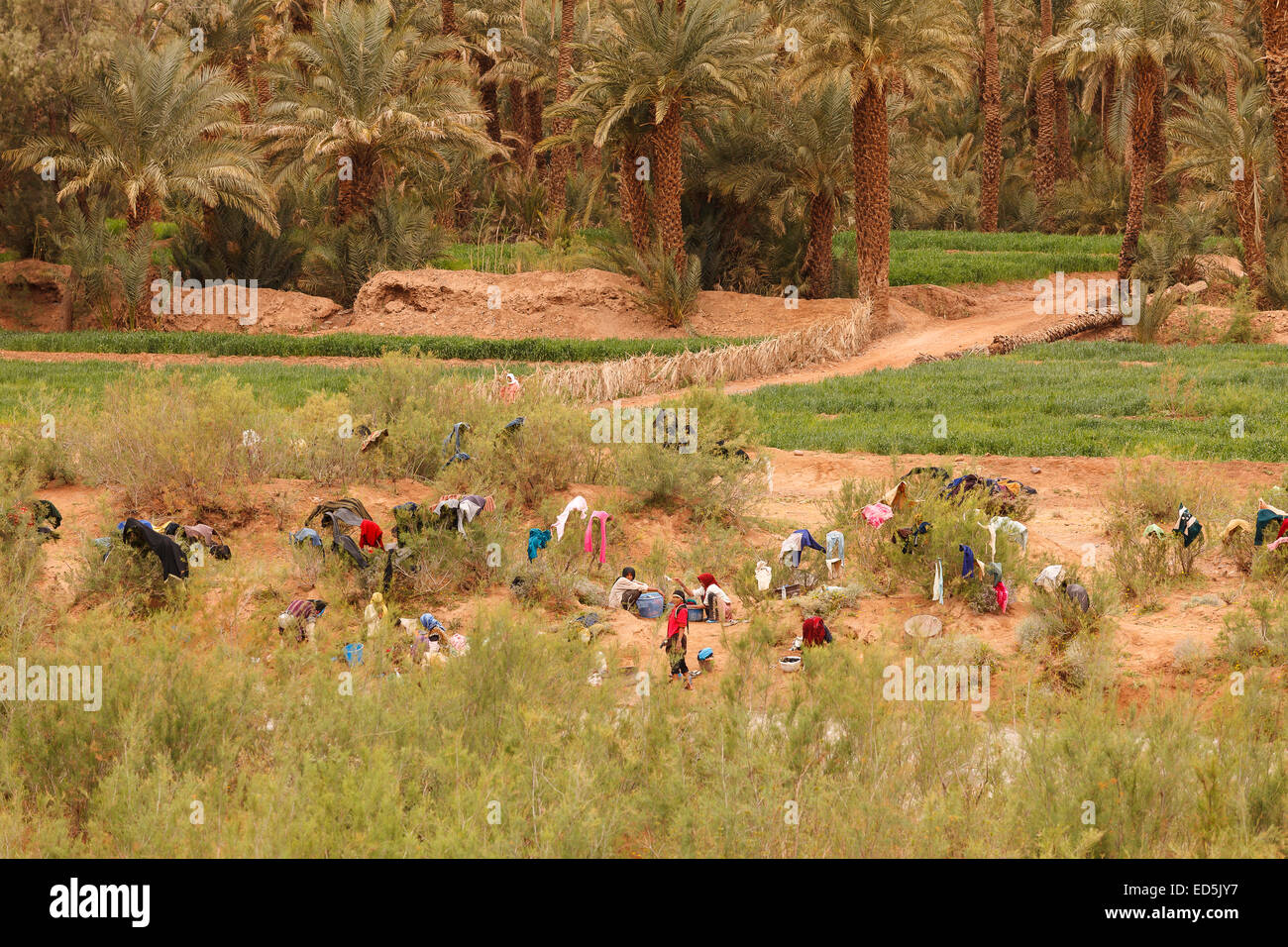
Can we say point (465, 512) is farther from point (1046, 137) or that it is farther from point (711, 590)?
point (1046, 137)

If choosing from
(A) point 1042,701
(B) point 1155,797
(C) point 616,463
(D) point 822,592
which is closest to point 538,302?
(C) point 616,463

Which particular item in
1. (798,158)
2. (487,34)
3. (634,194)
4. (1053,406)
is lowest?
(1053,406)

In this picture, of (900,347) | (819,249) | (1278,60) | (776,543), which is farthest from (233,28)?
(776,543)

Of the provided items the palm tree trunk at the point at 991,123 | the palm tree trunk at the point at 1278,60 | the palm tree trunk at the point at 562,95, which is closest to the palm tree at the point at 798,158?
the palm tree trunk at the point at 562,95

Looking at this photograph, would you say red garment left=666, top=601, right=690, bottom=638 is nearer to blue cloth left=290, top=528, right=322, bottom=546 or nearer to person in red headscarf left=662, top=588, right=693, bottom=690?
person in red headscarf left=662, top=588, right=693, bottom=690

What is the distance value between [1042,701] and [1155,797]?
214 cm

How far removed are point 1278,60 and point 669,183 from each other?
12870mm

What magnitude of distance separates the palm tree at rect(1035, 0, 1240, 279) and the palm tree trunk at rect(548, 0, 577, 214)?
12230 millimetres

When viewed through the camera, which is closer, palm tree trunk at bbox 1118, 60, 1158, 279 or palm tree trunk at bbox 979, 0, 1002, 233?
palm tree trunk at bbox 1118, 60, 1158, 279

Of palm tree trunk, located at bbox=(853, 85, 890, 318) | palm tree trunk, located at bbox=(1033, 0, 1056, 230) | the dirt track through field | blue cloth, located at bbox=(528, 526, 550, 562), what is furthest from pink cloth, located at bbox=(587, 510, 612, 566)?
palm tree trunk, located at bbox=(1033, 0, 1056, 230)

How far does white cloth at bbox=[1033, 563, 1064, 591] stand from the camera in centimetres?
912

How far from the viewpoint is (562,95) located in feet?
111

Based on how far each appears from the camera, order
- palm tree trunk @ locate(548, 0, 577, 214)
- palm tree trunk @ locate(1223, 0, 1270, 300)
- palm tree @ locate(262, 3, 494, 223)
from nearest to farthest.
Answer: palm tree trunk @ locate(1223, 0, 1270, 300) → palm tree @ locate(262, 3, 494, 223) → palm tree trunk @ locate(548, 0, 577, 214)
